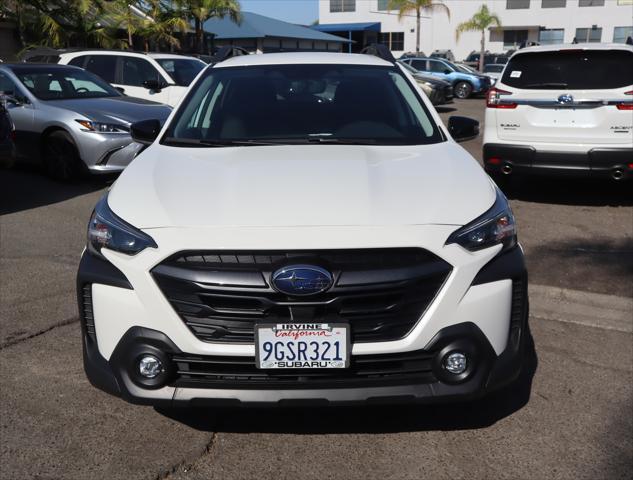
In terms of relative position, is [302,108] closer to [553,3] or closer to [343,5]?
[553,3]

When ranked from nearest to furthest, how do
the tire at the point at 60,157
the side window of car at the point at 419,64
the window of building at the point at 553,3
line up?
the tire at the point at 60,157
the side window of car at the point at 419,64
the window of building at the point at 553,3

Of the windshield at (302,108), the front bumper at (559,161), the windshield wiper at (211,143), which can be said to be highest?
the windshield at (302,108)

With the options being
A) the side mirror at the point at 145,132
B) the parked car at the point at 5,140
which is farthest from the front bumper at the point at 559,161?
the parked car at the point at 5,140

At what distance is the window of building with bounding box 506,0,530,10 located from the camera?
53500 millimetres

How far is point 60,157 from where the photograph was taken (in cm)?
862

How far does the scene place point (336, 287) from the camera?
8.28 ft

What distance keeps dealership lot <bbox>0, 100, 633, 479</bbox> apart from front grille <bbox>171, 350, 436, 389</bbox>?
0.44 metres

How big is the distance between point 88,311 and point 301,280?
35.7 inches

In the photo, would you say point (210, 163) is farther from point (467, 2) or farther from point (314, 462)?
point (467, 2)

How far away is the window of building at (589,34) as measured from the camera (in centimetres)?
5109

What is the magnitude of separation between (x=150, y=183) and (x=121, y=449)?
45.7 inches

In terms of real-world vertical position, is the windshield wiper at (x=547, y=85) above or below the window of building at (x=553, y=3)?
below

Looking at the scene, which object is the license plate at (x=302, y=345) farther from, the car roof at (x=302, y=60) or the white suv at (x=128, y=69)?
the white suv at (x=128, y=69)

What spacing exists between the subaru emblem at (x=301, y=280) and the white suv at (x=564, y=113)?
523 cm
